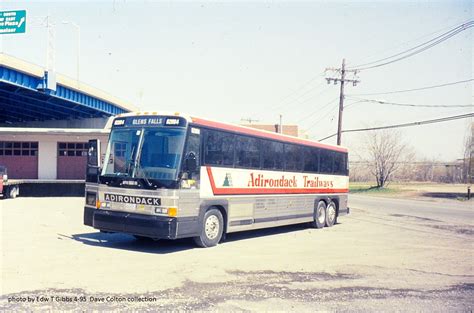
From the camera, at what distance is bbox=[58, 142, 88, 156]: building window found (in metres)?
34.7

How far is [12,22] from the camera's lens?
15.8m

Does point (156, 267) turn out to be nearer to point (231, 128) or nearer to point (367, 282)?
point (367, 282)

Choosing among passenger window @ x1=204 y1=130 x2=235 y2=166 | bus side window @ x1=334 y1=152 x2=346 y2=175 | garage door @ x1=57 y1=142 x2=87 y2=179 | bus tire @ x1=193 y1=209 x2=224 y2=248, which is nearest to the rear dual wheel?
bus side window @ x1=334 y1=152 x2=346 y2=175

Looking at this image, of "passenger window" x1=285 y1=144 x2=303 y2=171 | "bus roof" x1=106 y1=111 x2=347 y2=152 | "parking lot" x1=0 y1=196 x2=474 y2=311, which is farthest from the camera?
"passenger window" x1=285 y1=144 x2=303 y2=171

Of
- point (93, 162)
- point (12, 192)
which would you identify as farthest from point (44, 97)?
point (93, 162)

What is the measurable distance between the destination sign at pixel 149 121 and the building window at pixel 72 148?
24.7 metres

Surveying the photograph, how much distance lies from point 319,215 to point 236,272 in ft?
29.1

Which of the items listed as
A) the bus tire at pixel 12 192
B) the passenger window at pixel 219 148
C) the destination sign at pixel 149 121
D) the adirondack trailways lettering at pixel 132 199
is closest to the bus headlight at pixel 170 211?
the adirondack trailways lettering at pixel 132 199

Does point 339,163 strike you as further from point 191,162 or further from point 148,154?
point 148,154

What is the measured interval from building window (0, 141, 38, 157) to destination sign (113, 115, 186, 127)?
25.8m

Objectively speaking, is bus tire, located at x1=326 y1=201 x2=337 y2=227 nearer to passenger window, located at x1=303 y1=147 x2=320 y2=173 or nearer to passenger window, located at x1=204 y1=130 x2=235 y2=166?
passenger window, located at x1=303 y1=147 x2=320 y2=173

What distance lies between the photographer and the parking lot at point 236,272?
6758mm

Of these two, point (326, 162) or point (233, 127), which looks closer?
point (233, 127)

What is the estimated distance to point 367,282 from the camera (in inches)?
327
